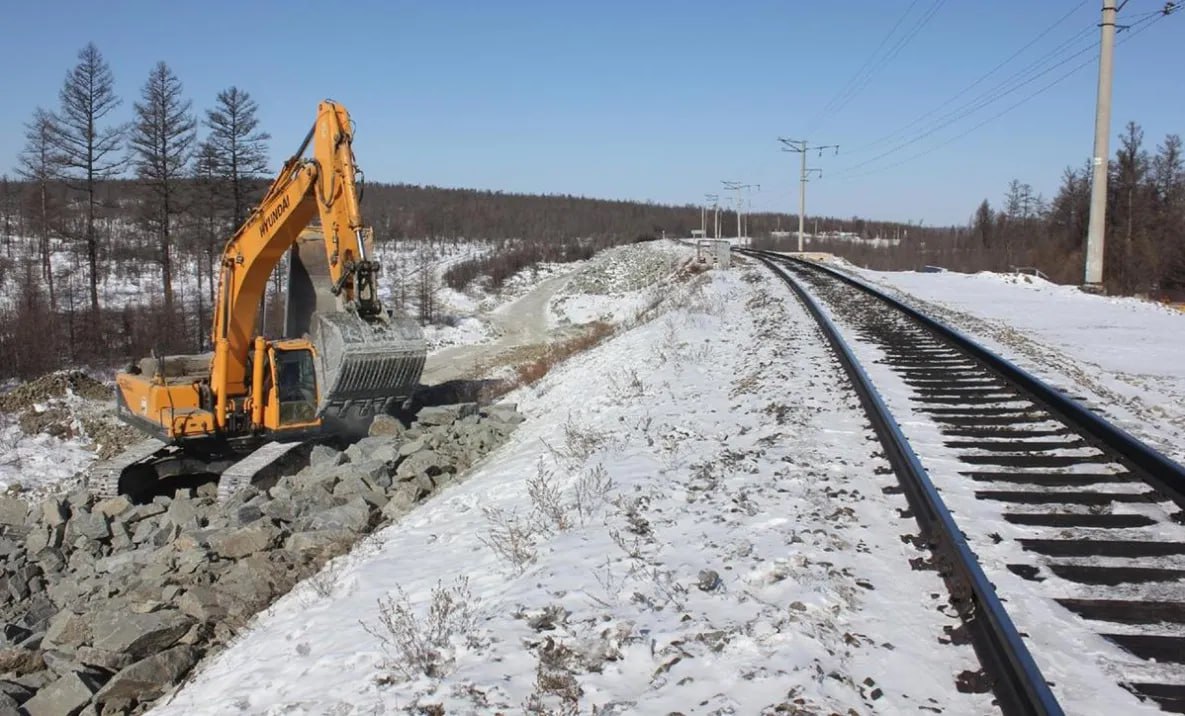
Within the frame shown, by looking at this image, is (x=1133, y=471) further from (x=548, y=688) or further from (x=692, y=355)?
(x=692, y=355)

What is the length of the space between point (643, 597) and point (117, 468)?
12.2 m

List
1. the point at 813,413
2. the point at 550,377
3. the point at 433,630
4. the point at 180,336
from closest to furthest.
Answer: the point at 433,630
the point at 813,413
the point at 550,377
the point at 180,336

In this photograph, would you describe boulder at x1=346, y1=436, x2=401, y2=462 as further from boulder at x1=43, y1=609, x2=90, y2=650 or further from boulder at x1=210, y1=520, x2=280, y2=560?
boulder at x1=43, y1=609, x2=90, y2=650

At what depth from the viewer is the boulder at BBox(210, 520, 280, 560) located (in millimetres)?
8852

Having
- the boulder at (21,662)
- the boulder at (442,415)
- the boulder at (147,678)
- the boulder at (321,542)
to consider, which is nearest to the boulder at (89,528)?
the boulder at (21,662)

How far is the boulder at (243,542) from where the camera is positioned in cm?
885

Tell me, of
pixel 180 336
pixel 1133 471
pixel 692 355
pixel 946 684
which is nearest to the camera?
pixel 946 684

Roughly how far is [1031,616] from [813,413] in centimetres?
442

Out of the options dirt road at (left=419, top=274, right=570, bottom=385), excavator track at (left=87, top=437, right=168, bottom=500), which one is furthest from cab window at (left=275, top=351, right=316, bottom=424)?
dirt road at (left=419, top=274, right=570, bottom=385)

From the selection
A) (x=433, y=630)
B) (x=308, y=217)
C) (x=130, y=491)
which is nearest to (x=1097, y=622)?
(x=433, y=630)

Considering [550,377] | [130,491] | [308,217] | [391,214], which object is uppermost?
[391,214]

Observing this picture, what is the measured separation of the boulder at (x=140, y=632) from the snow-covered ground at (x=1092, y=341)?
28.3 ft

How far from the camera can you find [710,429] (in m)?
8.67

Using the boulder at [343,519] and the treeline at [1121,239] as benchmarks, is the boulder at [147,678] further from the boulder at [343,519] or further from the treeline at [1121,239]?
the treeline at [1121,239]
